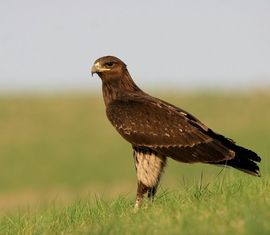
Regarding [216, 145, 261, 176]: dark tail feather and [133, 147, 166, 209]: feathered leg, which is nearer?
[216, 145, 261, 176]: dark tail feather

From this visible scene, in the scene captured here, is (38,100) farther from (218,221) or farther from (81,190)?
(218,221)

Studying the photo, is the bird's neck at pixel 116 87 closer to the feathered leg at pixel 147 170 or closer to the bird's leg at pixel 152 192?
the feathered leg at pixel 147 170

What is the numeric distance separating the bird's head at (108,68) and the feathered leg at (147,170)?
3.99 ft

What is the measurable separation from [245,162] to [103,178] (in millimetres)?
25784

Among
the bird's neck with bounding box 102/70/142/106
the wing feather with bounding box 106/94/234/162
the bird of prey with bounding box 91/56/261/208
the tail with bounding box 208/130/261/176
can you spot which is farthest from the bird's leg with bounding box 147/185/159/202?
the bird's neck with bounding box 102/70/142/106

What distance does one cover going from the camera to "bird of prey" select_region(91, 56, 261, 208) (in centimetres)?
1214

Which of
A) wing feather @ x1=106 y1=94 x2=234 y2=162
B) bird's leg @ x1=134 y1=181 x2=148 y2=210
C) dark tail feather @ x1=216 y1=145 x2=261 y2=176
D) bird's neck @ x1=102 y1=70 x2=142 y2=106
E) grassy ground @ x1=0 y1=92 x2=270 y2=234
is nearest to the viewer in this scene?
grassy ground @ x1=0 y1=92 x2=270 y2=234

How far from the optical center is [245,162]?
11992mm

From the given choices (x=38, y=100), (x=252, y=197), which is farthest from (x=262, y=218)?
(x=38, y=100)

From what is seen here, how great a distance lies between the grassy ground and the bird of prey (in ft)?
1.02

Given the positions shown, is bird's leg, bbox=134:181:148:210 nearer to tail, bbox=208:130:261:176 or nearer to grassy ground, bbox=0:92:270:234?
grassy ground, bbox=0:92:270:234

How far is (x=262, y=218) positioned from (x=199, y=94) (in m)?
42.4

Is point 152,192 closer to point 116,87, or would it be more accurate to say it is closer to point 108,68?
point 116,87

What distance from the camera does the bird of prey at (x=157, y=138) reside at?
1214 centimetres
